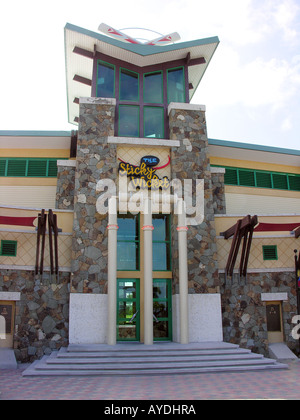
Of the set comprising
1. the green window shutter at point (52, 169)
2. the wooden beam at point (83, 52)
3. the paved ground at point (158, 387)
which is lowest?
the paved ground at point (158, 387)

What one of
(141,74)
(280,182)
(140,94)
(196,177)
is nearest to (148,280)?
(196,177)

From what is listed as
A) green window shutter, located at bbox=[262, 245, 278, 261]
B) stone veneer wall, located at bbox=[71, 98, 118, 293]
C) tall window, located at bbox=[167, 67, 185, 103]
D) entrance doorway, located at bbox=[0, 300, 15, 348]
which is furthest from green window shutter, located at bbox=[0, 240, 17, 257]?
green window shutter, located at bbox=[262, 245, 278, 261]

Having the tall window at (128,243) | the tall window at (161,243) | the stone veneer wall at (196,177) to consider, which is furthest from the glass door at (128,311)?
the stone veneer wall at (196,177)

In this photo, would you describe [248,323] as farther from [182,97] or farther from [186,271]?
[182,97]

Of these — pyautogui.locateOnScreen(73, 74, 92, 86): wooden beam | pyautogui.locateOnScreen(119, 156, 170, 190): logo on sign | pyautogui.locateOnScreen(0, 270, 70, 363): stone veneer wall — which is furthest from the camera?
pyautogui.locateOnScreen(73, 74, 92, 86): wooden beam

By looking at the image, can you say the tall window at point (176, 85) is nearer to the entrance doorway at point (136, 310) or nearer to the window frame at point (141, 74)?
Answer: the window frame at point (141, 74)

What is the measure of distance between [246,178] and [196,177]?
4.78m

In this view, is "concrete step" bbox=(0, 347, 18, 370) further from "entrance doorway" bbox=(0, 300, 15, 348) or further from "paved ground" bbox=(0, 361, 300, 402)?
"paved ground" bbox=(0, 361, 300, 402)

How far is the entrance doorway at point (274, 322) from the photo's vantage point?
14969 millimetres

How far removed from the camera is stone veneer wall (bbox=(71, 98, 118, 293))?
13891 mm

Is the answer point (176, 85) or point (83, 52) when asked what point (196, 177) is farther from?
point (83, 52)

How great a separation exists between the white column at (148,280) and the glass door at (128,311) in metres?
1.32

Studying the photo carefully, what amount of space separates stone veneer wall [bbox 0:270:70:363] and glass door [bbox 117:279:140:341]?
1827 millimetres

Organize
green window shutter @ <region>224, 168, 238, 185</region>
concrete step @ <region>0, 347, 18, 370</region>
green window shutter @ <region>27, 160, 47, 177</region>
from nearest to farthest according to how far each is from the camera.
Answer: concrete step @ <region>0, 347, 18, 370</region>, green window shutter @ <region>27, 160, 47, 177</region>, green window shutter @ <region>224, 168, 238, 185</region>
